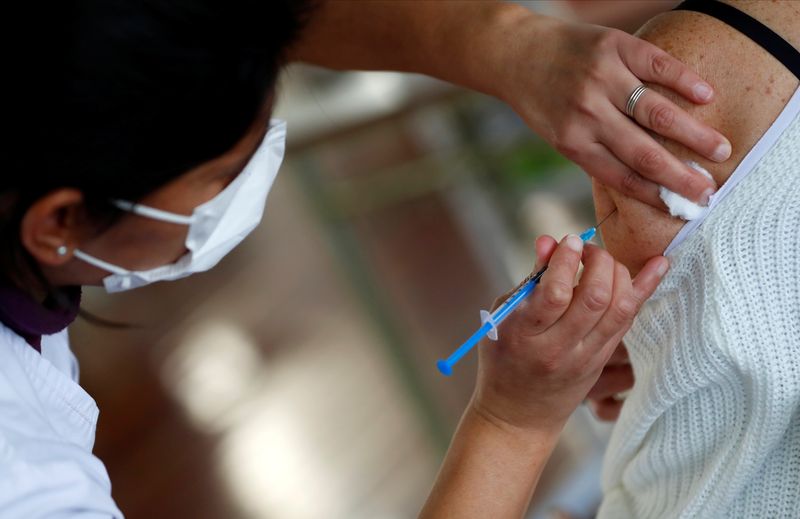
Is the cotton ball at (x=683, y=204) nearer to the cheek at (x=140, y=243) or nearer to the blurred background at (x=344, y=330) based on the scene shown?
the cheek at (x=140, y=243)

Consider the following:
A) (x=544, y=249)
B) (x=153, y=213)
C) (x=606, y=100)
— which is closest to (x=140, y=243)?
(x=153, y=213)

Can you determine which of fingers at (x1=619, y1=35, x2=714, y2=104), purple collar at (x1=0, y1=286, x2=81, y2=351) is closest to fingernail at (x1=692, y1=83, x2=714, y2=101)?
fingers at (x1=619, y1=35, x2=714, y2=104)

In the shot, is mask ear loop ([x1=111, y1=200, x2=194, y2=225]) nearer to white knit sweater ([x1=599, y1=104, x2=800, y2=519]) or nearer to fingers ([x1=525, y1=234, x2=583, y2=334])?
fingers ([x1=525, y1=234, x2=583, y2=334])

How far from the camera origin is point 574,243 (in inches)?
38.3

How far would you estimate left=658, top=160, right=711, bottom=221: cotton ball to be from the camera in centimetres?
104

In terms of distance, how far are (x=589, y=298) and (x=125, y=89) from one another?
503 millimetres

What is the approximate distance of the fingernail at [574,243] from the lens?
0.97m

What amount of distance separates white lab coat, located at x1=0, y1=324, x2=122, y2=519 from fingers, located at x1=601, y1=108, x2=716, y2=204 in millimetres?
690

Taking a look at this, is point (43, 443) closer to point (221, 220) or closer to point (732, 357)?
point (221, 220)

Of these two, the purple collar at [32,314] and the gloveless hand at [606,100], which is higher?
the gloveless hand at [606,100]

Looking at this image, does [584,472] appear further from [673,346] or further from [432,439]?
[673,346]

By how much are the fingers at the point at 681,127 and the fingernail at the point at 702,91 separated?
0.08ft

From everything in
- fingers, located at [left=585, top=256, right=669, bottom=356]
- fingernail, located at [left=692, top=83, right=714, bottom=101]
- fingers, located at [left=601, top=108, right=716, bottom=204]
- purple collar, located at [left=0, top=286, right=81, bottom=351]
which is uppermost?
fingernail, located at [left=692, top=83, right=714, bottom=101]

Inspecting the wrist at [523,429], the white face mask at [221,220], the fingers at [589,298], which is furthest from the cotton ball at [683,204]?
the white face mask at [221,220]
